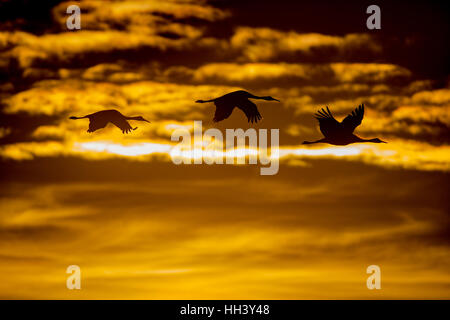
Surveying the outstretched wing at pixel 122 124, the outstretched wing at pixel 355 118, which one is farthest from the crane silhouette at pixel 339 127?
the outstretched wing at pixel 122 124

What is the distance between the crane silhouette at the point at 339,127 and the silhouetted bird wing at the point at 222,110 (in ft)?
8.47

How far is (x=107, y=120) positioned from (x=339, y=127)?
282 inches

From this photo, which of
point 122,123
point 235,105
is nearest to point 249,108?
point 235,105

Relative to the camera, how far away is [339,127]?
66.4ft

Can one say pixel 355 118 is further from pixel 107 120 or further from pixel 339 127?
pixel 107 120

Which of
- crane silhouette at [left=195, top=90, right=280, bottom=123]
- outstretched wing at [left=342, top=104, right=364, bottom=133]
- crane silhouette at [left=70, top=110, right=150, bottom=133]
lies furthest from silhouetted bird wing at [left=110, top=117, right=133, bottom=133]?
outstretched wing at [left=342, top=104, right=364, bottom=133]

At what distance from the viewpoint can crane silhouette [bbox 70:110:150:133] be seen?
2131 centimetres

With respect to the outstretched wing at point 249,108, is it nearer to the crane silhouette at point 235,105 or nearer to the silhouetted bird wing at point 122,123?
the crane silhouette at point 235,105

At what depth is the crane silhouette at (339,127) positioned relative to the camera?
1991 cm

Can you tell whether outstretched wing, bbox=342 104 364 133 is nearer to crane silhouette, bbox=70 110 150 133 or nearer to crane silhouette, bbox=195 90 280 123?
crane silhouette, bbox=195 90 280 123

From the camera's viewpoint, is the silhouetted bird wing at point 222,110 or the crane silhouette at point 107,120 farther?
the crane silhouette at point 107,120
